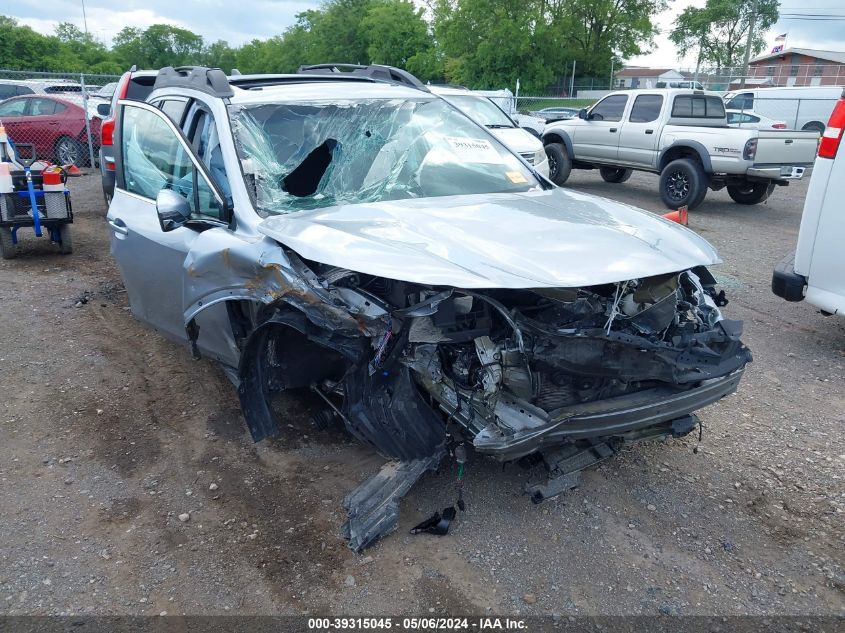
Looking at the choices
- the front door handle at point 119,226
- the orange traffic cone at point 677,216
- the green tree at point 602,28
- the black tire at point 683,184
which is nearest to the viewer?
the front door handle at point 119,226

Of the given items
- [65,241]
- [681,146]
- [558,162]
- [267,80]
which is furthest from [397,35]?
[267,80]

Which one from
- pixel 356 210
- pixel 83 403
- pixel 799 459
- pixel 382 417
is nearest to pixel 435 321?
pixel 382 417

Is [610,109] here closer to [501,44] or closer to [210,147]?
[210,147]

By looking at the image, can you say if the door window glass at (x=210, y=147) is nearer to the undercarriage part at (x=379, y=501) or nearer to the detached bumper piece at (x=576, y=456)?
the undercarriage part at (x=379, y=501)

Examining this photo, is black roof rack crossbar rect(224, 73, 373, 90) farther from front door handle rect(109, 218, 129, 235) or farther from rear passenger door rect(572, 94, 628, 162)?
rear passenger door rect(572, 94, 628, 162)

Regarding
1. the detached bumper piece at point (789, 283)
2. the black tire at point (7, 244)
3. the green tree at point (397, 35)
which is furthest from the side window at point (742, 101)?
the green tree at point (397, 35)

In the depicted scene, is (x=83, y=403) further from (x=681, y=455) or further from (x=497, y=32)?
(x=497, y=32)

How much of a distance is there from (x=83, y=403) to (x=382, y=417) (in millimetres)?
2449

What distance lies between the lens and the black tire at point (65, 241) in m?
7.79

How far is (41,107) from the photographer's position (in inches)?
547

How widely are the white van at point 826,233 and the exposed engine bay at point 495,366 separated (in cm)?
213

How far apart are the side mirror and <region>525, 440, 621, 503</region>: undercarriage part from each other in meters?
2.26

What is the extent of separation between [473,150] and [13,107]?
42.9 ft

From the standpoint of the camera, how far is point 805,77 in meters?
35.7
